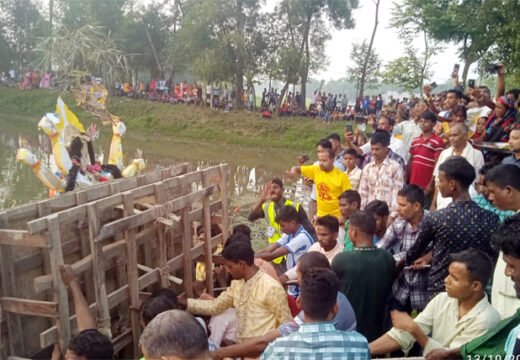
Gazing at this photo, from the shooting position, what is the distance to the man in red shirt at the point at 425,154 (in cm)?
669

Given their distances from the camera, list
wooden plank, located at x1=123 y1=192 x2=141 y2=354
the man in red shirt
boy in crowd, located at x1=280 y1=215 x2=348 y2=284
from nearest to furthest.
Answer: wooden plank, located at x1=123 y1=192 x2=141 y2=354 < boy in crowd, located at x1=280 y1=215 x2=348 y2=284 < the man in red shirt

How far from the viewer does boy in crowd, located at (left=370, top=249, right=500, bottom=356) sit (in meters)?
2.88

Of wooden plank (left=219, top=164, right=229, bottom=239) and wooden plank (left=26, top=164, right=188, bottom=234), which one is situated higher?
wooden plank (left=26, top=164, right=188, bottom=234)

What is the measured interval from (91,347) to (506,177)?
2797 mm

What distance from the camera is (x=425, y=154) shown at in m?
6.71

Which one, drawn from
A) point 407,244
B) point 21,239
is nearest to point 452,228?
point 407,244

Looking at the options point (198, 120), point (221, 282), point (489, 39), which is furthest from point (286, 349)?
point (198, 120)

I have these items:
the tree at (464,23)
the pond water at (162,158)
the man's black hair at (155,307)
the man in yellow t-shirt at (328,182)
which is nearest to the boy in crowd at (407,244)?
the man in yellow t-shirt at (328,182)

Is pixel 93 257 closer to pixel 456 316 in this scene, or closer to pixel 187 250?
pixel 187 250

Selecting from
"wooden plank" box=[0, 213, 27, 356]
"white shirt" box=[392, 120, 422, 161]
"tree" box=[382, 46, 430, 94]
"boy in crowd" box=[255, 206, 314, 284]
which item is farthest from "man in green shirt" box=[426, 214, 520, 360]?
"tree" box=[382, 46, 430, 94]

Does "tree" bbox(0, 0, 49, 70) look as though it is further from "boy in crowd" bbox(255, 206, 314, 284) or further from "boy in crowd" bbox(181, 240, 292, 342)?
"boy in crowd" bbox(181, 240, 292, 342)

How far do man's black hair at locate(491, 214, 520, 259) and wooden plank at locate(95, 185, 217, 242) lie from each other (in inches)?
105

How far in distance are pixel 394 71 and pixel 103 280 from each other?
27522 millimetres

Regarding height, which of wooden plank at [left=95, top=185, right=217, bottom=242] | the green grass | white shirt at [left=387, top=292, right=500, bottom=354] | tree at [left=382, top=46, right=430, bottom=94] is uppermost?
tree at [left=382, top=46, right=430, bottom=94]
